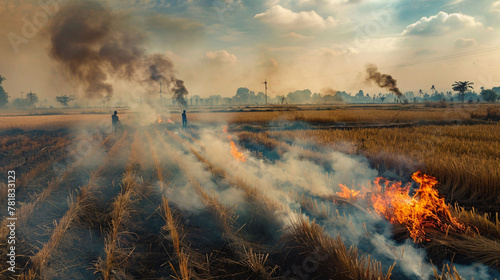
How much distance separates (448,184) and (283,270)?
500 cm

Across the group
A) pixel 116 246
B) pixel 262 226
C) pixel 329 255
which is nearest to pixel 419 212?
pixel 329 255

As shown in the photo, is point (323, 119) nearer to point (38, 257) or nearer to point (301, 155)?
point (301, 155)

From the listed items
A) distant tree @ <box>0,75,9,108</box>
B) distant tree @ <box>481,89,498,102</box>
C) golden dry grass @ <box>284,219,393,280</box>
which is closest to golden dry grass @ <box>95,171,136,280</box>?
golden dry grass @ <box>284,219,393,280</box>

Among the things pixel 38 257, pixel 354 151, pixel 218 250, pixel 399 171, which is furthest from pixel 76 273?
pixel 354 151

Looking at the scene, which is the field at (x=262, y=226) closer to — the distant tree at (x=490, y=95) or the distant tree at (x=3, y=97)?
the distant tree at (x=3, y=97)

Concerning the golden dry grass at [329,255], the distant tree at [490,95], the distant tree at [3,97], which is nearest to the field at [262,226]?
the golden dry grass at [329,255]

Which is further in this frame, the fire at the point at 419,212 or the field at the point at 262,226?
the fire at the point at 419,212

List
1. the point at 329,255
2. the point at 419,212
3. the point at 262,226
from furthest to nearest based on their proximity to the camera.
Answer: the point at 262,226 → the point at 419,212 → the point at 329,255

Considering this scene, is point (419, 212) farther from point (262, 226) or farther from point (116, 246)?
point (116, 246)

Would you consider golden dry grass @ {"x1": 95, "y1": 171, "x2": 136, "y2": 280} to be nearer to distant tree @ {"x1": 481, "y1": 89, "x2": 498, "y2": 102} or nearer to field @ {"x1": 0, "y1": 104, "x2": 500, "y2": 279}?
field @ {"x1": 0, "y1": 104, "x2": 500, "y2": 279}

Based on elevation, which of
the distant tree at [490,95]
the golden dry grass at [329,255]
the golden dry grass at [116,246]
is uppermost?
the distant tree at [490,95]

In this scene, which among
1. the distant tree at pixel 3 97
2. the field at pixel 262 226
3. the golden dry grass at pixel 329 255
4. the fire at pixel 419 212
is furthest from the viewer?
the distant tree at pixel 3 97

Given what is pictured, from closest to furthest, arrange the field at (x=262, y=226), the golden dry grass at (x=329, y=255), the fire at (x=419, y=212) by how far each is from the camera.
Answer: the golden dry grass at (x=329, y=255) < the field at (x=262, y=226) < the fire at (x=419, y=212)

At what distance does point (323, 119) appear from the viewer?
30.8 m
